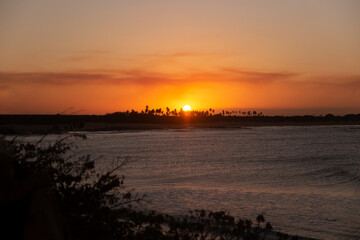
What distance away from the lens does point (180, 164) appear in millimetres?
26312

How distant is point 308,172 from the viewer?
23.2m

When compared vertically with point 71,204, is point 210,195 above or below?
below

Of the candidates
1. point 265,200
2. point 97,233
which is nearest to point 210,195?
point 265,200

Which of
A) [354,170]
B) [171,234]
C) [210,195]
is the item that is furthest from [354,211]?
[354,170]

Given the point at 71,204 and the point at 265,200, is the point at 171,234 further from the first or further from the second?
the point at 265,200

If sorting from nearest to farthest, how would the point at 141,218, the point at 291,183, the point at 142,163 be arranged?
the point at 141,218
the point at 291,183
the point at 142,163

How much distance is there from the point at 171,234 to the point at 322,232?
532cm

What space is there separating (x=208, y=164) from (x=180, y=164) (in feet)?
5.89

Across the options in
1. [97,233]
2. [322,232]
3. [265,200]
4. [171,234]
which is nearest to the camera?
[97,233]

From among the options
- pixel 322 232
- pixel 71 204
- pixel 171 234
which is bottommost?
pixel 322 232

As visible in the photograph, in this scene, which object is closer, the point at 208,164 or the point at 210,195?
the point at 210,195

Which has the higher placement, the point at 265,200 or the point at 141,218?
the point at 141,218

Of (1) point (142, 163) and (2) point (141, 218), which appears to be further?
(1) point (142, 163)

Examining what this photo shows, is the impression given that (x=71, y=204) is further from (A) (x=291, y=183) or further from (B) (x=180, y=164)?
(B) (x=180, y=164)
